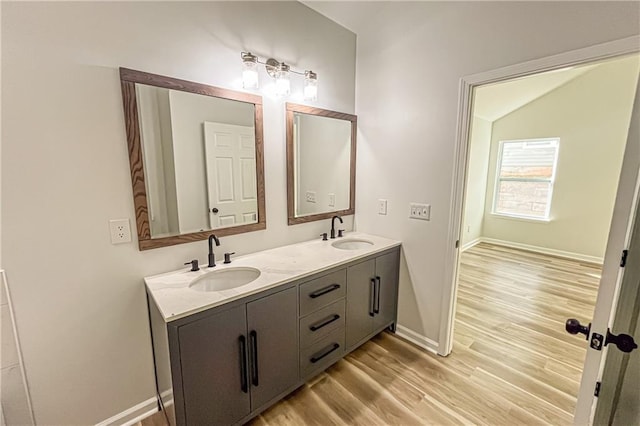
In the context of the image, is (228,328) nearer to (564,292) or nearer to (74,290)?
(74,290)

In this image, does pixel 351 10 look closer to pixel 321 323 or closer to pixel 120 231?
pixel 120 231

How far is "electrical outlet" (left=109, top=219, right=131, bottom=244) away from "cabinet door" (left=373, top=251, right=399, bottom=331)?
1628 millimetres

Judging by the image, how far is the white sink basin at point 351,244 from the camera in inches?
91.4

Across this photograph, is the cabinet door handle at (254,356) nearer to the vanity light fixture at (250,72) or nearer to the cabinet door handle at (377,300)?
the cabinet door handle at (377,300)

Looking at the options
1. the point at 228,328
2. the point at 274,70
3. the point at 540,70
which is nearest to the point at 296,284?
the point at 228,328

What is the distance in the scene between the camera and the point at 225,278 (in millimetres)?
1705

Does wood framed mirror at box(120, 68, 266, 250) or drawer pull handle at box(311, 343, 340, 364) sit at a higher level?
wood framed mirror at box(120, 68, 266, 250)

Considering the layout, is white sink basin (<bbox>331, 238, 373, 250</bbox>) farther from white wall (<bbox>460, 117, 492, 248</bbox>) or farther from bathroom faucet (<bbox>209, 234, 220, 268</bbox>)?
white wall (<bbox>460, 117, 492, 248</bbox>)

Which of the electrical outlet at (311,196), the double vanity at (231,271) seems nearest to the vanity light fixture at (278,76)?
the double vanity at (231,271)

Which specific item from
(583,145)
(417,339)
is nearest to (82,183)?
(417,339)

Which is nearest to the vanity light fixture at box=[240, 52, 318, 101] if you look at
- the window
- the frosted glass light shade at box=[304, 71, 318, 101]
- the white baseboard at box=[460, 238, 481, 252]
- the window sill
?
the frosted glass light shade at box=[304, 71, 318, 101]

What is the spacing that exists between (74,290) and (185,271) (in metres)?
0.50

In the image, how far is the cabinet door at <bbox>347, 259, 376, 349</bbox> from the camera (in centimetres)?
194

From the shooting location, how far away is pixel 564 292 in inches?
126
